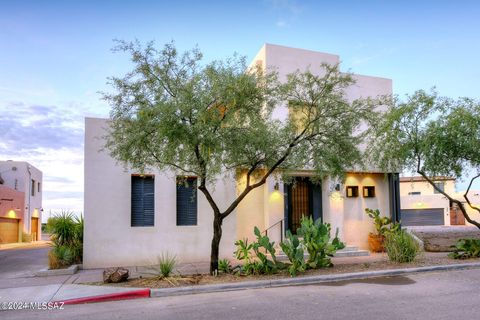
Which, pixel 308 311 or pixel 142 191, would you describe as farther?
pixel 142 191

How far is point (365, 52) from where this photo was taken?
15.3 metres

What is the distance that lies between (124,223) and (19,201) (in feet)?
92.8

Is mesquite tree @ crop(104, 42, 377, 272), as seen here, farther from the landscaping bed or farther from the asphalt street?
the asphalt street

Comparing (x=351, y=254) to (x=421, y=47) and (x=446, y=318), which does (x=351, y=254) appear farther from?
(x=446, y=318)

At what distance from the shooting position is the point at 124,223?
1373 centimetres

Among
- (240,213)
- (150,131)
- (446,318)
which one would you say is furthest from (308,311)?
(240,213)

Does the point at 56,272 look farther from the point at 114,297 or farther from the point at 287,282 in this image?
the point at 287,282

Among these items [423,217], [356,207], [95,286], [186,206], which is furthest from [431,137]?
[423,217]

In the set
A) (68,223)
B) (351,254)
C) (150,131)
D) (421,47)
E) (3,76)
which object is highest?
(421,47)

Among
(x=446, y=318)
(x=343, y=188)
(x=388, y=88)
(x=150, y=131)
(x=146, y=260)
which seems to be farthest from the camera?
(x=388, y=88)

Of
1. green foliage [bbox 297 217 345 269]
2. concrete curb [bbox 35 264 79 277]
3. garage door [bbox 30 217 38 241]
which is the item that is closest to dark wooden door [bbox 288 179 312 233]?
green foliage [bbox 297 217 345 269]

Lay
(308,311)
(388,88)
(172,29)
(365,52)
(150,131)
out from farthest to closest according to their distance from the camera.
A: (388,88) → (365,52) → (172,29) → (150,131) → (308,311)

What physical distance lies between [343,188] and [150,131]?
9742 mm

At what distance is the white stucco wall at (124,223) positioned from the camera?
1343 cm
